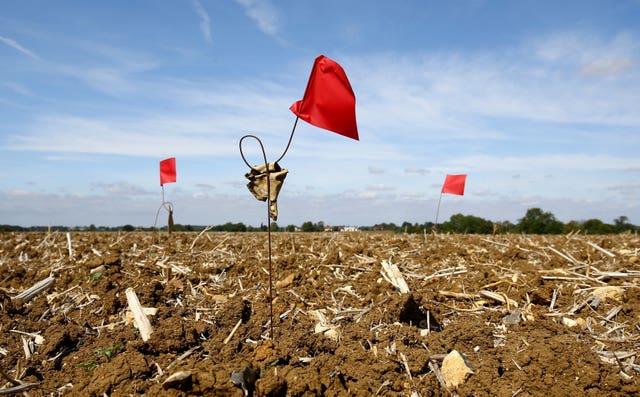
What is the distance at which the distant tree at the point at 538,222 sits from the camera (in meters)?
41.4

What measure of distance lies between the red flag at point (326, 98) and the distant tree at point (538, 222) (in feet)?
134

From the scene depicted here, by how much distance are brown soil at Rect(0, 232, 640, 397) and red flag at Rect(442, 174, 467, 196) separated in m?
8.44

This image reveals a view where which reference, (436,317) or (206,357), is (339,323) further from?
(206,357)

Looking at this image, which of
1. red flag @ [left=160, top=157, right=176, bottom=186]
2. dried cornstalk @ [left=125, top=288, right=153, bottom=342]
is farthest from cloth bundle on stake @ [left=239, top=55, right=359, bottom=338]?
red flag @ [left=160, top=157, right=176, bottom=186]

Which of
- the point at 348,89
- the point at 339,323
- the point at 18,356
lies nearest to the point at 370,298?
the point at 339,323

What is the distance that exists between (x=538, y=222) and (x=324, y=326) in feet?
155

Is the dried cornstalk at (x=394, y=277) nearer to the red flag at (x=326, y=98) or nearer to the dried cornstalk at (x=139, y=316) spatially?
the red flag at (x=326, y=98)

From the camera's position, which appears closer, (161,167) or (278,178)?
(278,178)

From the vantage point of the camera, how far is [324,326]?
4.66 meters

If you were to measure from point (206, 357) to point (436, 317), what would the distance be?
2496 millimetres

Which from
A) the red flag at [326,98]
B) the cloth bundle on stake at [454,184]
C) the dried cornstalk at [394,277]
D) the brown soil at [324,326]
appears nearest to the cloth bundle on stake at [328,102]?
the red flag at [326,98]

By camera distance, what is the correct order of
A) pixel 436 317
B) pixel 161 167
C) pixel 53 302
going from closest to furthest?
pixel 436 317 < pixel 53 302 < pixel 161 167

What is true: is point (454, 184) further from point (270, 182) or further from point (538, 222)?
point (538, 222)

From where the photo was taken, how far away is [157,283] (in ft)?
18.8
